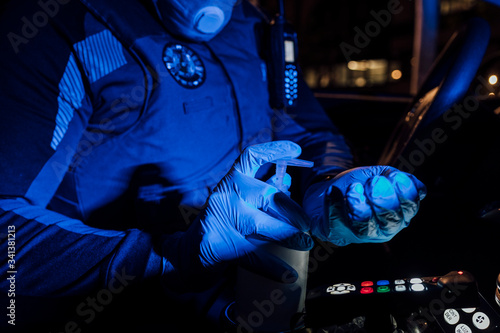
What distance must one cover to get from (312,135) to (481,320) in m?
0.81

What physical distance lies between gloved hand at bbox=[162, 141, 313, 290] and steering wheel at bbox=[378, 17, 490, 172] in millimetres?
663

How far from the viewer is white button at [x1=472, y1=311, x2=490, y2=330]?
612mm

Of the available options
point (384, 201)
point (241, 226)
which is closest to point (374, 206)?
point (384, 201)

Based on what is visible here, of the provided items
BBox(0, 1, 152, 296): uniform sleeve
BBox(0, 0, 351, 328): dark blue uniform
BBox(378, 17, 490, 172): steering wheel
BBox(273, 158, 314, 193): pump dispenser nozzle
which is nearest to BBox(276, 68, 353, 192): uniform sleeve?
BBox(0, 0, 351, 328): dark blue uniform

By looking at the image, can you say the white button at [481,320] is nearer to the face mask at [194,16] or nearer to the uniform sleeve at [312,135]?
the uniform sleeve at [312,135]

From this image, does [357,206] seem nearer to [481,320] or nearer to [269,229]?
[269,229]

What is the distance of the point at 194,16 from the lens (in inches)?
36.7

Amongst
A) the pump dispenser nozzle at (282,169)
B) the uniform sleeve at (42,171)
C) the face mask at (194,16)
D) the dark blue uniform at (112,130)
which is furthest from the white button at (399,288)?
the face mask at (194,16)

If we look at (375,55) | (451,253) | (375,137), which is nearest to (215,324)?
(451,253)

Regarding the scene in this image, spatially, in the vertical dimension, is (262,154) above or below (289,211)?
above

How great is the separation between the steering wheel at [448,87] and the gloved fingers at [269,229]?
725 mm

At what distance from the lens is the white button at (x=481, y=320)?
61 cm

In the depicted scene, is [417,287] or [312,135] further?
[312,135]

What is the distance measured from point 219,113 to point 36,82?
0.53 metres
